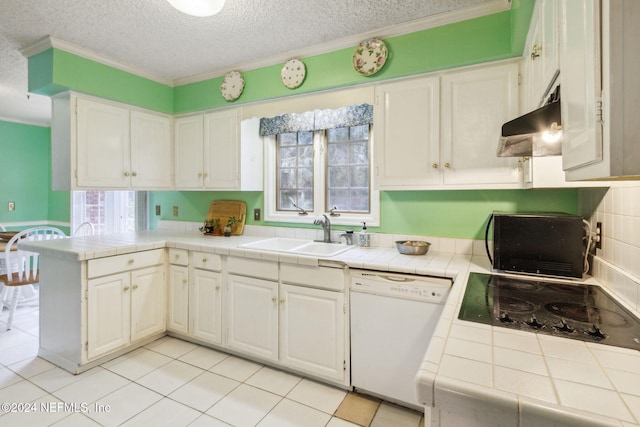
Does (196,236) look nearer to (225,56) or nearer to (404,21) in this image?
(225,56)

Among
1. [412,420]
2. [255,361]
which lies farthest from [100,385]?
[412,420]

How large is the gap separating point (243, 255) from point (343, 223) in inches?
33.5

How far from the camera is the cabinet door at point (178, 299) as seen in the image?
2729 mm

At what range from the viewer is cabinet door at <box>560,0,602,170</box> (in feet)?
2.39

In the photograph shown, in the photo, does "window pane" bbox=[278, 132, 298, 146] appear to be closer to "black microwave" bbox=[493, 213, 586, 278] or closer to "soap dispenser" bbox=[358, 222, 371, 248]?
"soap dispenser" bbox=[358, 222, 371, 248]

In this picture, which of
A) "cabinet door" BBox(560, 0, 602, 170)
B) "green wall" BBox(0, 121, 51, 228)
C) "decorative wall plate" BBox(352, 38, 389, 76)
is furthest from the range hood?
"green wall" BBox(0, 121, 51, 228)

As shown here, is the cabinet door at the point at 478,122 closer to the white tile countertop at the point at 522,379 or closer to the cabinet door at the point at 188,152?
the white tile countertop at the point at 522,379

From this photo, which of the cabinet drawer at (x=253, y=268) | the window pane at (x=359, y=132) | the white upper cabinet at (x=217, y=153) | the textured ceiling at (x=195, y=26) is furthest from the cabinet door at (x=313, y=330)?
the textured ceiling at (x=195, y=26)

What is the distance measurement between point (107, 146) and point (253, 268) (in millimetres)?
1771

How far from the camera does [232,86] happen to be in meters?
2.91

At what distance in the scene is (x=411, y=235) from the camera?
2.44 m

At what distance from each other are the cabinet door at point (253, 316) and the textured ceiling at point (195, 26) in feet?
5.89

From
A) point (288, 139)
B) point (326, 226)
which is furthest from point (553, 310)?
point (288, 139)

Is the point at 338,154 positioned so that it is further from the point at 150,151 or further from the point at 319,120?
the point at 150,151
